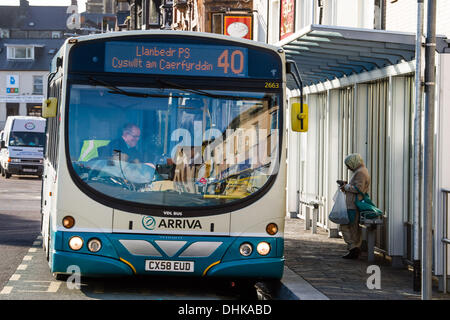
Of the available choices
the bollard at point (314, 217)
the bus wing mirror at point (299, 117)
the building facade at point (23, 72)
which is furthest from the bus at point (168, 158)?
the building facade at point (23, 72)

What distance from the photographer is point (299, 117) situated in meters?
10.7

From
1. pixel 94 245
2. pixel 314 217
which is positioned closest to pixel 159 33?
pixel 94 245

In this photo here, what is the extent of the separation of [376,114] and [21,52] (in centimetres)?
7884

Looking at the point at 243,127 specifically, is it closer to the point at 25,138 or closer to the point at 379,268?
the point at 379,268

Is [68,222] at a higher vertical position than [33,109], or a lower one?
lower

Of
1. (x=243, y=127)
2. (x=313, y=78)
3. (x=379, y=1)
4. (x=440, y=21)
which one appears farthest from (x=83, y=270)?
(x=313, y=78)

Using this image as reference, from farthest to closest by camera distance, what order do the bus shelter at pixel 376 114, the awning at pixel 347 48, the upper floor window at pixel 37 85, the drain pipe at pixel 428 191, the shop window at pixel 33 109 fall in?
1. the upper floor window at pixel 37 85
2. the shop window at pixel 33 109
3. the awning at pixel 347 48
4. the bus shelter at pixel 376 114
5. the drain pipe at pixel 428 191

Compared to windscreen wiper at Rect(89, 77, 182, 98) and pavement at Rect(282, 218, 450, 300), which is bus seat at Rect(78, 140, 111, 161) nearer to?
windscreen wiper at Rect(89, 77, 182, 98)

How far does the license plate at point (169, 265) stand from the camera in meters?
10.1

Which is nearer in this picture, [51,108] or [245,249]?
[245,249]

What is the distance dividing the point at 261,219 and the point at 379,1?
5.87 metres

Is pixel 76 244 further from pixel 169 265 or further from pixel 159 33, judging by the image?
pixel 159 33

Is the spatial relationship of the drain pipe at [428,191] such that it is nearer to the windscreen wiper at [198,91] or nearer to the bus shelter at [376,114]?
the bus shelter at [376,114]

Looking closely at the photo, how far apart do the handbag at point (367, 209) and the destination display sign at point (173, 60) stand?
3.65 metres
